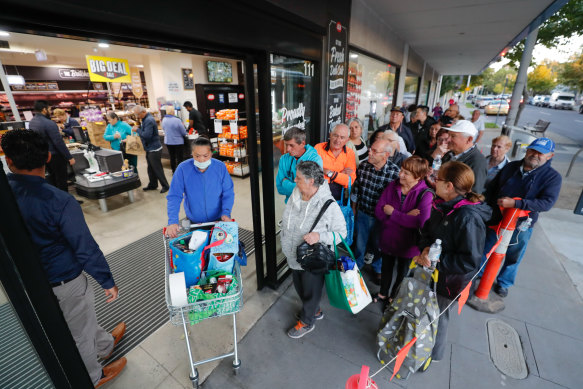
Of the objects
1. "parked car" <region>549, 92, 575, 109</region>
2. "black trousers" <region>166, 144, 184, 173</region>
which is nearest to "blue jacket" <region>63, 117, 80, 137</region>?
"black trousers" <region>166, 144, 184, 173</region>

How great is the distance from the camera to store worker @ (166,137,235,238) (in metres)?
2.52

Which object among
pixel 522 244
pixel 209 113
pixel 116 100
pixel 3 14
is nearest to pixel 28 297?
pixel 3 14

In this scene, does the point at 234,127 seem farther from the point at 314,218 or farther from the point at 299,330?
the point at 299,330

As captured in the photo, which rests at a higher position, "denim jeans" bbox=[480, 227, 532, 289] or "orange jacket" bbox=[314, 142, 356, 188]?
"orange jacket" bbox=[314, 142, 356, 188]

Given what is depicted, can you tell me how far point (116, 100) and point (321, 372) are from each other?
702 inches

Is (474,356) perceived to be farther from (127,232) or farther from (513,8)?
(513,8)

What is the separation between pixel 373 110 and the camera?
699cm

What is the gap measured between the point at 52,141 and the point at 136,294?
3746 millimetres

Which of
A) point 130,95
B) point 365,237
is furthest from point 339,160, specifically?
point 130,95

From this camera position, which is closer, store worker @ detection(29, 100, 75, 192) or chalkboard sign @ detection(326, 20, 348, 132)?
chalkboard sign @ detection(326, 20, 348, 132)

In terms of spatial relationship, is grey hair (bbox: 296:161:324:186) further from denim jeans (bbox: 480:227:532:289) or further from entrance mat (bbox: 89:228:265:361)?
denim jeans (bbox: 480:227:532:289)

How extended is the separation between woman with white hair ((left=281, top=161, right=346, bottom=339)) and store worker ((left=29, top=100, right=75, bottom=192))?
15.6 ft

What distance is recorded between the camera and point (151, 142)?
6.02m

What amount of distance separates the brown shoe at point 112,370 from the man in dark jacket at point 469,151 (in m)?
3.61
